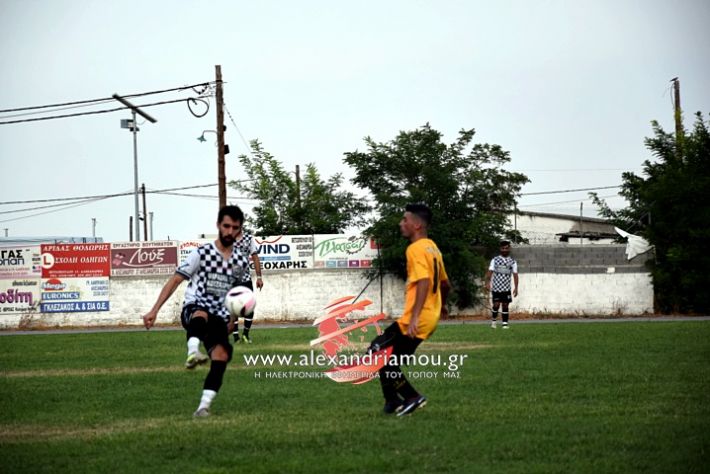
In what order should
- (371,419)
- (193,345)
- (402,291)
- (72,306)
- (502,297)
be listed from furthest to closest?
(402,291) → (72,306) → (502,297) → (193,345) → (371,419)

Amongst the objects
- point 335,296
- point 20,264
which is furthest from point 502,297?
point 20,264

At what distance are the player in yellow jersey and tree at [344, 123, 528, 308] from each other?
24.4 metres

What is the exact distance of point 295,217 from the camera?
1773 inches

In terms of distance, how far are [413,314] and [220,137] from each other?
25.8 metres

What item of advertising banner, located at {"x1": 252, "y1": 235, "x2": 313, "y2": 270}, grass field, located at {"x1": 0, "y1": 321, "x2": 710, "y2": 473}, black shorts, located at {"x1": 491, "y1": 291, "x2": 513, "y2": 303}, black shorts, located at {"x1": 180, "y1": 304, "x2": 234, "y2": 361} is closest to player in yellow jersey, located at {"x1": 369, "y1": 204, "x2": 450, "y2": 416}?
grass field, located at {"x1": 0, "y1": 321, "x2": 710, "y2": 473}

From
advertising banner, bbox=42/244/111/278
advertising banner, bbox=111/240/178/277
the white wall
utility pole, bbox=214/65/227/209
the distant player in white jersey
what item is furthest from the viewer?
advertising banner, bbox=111/240/178/277

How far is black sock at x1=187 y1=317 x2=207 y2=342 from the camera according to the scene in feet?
31.4

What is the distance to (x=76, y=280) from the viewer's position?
3534 cm

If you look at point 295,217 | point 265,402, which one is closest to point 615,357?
point 265,402

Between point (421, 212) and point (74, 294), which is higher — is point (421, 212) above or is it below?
above

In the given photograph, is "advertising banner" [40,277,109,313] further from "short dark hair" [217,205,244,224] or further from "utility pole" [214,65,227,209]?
"short dark hair" [217,205,244,224]

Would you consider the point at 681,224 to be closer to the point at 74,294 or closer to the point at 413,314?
the point at 74,294

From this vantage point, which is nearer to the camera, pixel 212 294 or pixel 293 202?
pixel 212 294

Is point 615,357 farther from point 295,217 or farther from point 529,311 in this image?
point 295,217
